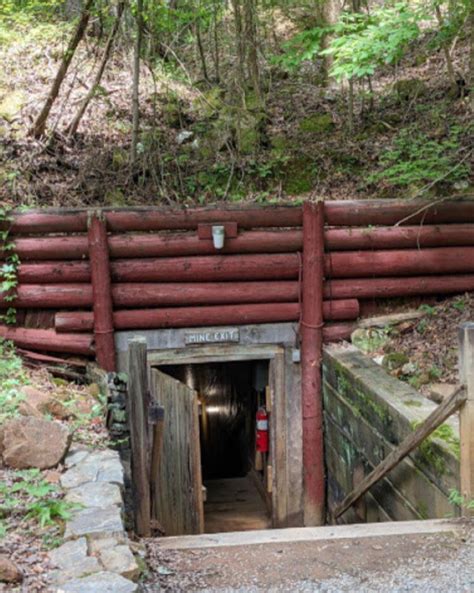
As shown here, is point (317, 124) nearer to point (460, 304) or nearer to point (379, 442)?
point (460, 304)

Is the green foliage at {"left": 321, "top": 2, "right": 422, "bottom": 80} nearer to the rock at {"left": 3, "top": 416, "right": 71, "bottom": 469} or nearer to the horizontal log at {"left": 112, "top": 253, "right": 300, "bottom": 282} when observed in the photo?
the horizontal log at {"left": 112, "top": 253, "right": 300, "bottom": 282}

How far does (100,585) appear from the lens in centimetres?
306

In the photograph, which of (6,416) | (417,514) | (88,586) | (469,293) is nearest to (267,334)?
(469,293)

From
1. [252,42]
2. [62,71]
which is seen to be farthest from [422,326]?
[62,71]

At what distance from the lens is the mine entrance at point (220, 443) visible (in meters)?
8.41

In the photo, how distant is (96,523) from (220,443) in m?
10.6

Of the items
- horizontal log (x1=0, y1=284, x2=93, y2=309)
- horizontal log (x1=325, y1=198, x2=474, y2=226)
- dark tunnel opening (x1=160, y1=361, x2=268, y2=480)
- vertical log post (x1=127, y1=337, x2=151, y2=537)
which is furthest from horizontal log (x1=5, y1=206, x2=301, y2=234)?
dark tunnel opening (x1=160, y1=361, x2=268, y2=480)

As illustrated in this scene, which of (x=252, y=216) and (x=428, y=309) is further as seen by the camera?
(x=428, y=309)

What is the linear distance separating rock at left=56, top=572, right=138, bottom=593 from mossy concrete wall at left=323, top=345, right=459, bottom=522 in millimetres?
2555

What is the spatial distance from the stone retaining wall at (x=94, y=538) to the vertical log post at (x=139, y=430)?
628 mm

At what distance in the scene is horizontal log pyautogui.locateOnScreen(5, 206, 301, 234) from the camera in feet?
26.4

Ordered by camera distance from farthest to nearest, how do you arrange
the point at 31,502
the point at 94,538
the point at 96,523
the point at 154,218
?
the point at 154,218 → the point at 31,502 → the point at 96,523 → the point at 94,538

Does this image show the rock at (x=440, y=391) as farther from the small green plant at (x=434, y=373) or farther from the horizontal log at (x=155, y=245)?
the horizontal log at (x=155, y=245)

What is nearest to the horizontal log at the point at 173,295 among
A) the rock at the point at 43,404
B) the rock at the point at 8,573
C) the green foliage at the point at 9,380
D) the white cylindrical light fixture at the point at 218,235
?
the white cylindrical light fixture at the point at 218,235
